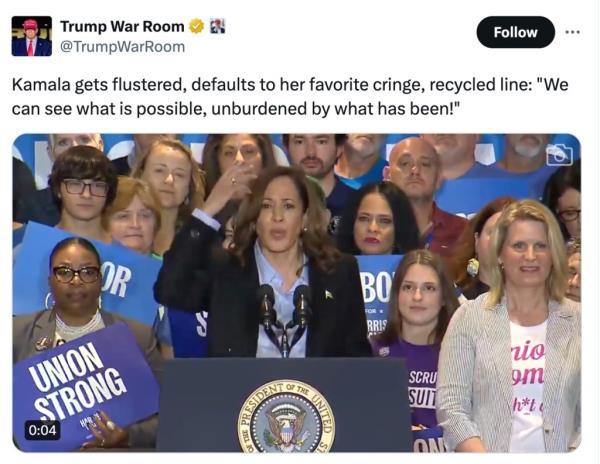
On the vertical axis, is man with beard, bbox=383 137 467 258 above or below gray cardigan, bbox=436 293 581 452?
above

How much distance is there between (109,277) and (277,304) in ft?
2.08

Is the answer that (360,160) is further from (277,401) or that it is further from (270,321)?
(277,401)

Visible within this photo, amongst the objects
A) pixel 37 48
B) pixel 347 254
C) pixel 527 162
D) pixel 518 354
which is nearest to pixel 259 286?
pixel 347 254

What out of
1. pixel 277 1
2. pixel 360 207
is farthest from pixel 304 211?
pixel 277 1

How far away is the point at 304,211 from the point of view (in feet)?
31.3

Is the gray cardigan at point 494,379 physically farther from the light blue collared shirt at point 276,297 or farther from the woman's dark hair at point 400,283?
the light blue collared shirt at point 276,297

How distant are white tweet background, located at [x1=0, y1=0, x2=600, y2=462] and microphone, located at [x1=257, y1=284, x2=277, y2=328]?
1.78 ft

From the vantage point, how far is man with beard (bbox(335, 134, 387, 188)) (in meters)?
9.52

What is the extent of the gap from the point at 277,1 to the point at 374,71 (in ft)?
1.45

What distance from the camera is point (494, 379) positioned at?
9.52 metres

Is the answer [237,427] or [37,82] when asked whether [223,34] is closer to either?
[37,82]

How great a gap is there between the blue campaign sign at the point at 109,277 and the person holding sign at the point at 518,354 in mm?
1132

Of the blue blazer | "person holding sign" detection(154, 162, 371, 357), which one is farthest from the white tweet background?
"person holding sign" detection(154, 162, 371, 357)

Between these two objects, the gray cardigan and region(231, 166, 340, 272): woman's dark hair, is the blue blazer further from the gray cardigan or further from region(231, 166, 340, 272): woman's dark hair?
the gray cardigan
